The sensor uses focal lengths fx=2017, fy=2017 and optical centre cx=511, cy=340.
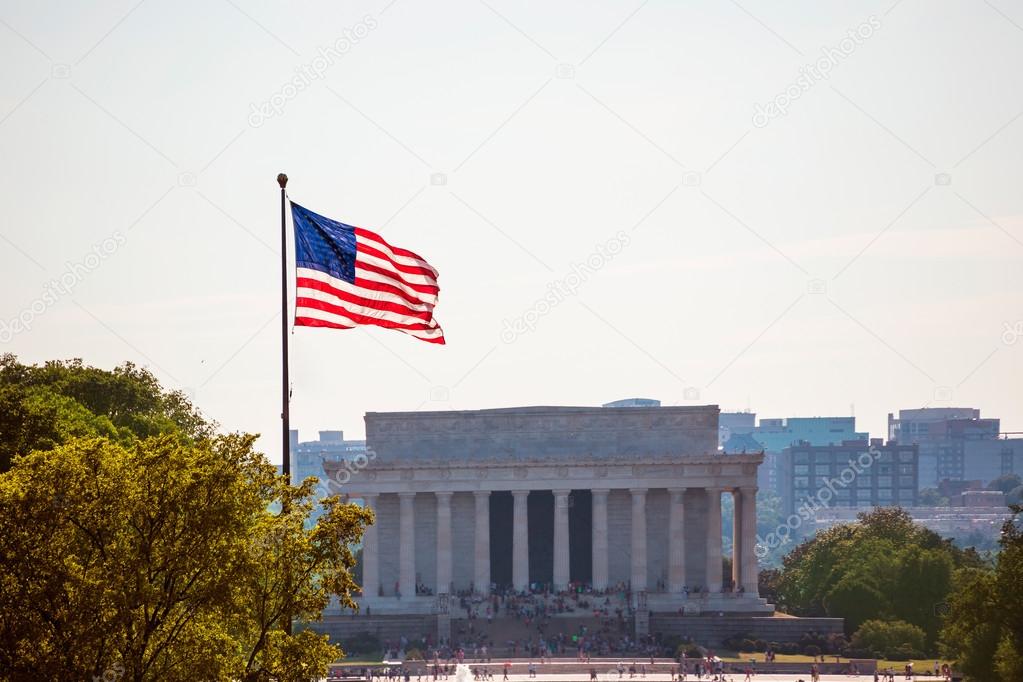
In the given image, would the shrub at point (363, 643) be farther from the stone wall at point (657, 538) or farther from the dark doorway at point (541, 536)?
the stone wall at point (657, 538)

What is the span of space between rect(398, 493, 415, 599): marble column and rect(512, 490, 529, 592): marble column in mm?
7655

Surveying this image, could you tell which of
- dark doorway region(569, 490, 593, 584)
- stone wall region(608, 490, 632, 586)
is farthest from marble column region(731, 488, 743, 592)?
dark doorway region(569, 490, 593, 584)

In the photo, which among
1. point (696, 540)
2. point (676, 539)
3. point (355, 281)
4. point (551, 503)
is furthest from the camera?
point (551, 503)

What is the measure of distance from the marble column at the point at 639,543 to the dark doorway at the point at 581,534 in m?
5.54

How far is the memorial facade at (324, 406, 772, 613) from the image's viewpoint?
150 m

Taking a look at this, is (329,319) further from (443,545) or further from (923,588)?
(443,545)

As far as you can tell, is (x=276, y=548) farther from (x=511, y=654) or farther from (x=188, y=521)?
(x=511, y=654)

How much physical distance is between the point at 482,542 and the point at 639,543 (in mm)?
11723

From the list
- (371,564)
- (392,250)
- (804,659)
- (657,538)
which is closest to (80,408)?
(392,250)

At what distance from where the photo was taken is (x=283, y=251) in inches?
2037

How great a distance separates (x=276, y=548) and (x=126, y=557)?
14.5 feet

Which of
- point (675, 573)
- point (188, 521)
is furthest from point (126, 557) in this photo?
point (675, 573)

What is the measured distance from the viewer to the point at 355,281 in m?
54.1

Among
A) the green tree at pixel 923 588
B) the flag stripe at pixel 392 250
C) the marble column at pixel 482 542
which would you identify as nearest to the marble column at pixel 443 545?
the marble column at pixel 482 542
